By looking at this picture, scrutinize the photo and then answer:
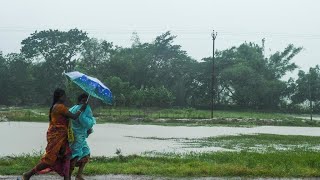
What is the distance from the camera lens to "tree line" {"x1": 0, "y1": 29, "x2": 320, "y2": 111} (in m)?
60.9

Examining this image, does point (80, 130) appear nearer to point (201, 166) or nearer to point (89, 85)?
point (89, 85)

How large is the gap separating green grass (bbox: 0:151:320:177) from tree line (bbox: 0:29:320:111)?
149ft

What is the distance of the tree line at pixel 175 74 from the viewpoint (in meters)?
60.9

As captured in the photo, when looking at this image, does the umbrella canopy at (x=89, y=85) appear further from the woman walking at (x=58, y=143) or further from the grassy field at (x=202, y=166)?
the grassy field at (x=202, y=166)

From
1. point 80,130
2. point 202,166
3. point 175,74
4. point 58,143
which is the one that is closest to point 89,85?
point 80,130

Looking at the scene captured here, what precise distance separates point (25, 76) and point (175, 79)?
66.2 feet

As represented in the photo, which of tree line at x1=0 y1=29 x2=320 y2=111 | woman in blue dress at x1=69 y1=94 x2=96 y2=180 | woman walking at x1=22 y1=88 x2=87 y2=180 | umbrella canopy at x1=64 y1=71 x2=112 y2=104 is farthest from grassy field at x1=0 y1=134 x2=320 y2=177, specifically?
tree line at x1=0 y1=29 x2=320 y2=111

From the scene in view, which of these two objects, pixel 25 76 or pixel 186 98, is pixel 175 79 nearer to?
pixel 186 98

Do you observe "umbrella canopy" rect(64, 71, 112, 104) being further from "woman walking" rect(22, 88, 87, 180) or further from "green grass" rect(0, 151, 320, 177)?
"green grass" rect(0, 151, 320, 177)

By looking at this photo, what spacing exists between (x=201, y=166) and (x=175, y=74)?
5407cm

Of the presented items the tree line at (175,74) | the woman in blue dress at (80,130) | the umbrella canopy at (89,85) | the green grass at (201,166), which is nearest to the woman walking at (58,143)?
the woman in blue dress at (80,130)

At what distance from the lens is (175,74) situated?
63781mm

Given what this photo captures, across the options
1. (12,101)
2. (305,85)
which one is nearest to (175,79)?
(305,85)

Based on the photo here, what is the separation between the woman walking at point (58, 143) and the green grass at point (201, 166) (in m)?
1.54
